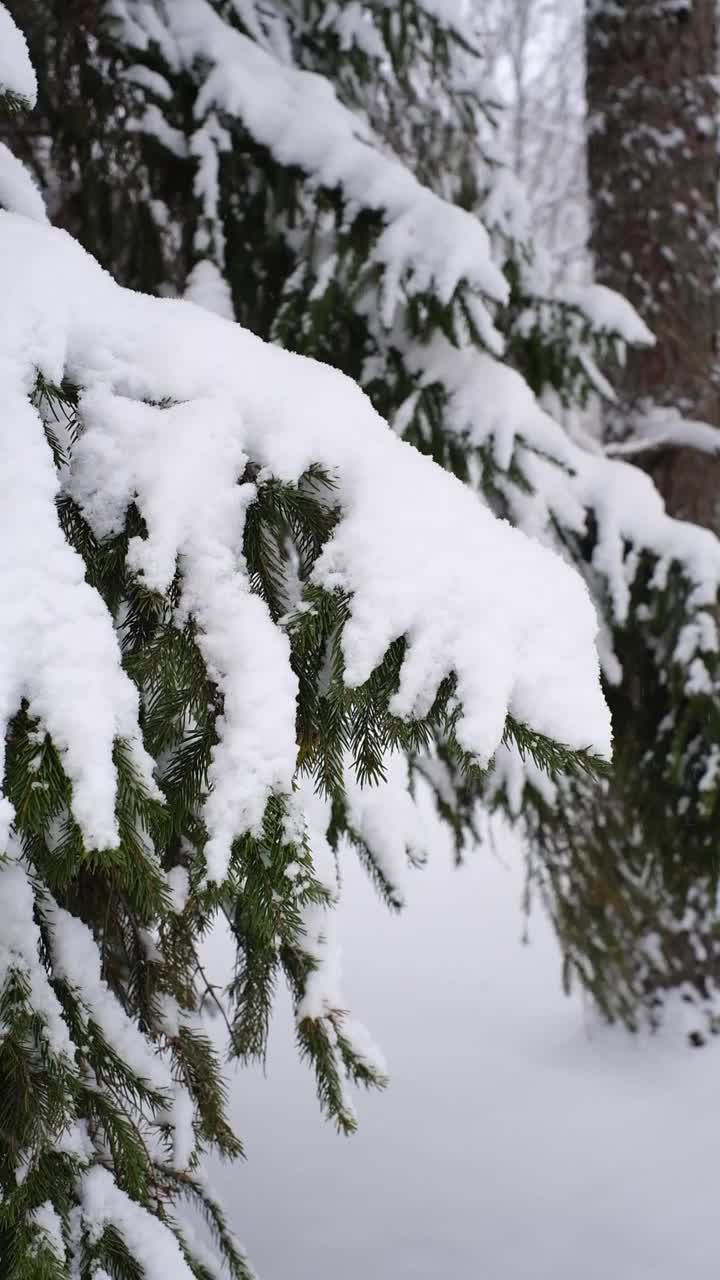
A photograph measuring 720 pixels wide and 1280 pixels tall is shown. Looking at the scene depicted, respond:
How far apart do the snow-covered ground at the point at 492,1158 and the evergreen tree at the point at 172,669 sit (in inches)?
70.2

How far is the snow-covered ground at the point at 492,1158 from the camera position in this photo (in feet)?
10.1

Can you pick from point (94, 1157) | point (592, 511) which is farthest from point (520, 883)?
point (94, 1157)

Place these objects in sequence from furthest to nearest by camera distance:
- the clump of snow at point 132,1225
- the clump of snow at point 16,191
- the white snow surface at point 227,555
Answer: the clump of snow at point 16,191 → the clump of snow at point 132,1225 → the white snow surface at point 227,555

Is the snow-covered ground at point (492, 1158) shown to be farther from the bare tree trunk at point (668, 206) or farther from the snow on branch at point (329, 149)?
the snow on branch at point (329, 149)

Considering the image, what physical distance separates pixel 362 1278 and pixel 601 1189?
0.89 meters

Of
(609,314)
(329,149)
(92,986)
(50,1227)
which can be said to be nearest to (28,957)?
(92,986)

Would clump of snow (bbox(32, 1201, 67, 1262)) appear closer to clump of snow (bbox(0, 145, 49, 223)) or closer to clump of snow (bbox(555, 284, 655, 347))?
clump of snow (bbox(0, 145, 49, 223))

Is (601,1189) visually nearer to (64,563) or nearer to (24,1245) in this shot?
(24,1245)

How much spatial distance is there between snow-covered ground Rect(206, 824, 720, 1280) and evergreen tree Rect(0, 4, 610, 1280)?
70.2 inches

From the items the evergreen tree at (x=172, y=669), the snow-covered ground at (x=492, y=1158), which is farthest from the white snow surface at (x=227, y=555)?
the snow-covered ground at (x=492, y=1158)

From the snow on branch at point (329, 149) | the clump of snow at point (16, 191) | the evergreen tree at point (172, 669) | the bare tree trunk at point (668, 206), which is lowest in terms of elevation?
the evergreen tree at point (172, 669)

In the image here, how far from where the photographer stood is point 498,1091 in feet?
Answer: 13.7

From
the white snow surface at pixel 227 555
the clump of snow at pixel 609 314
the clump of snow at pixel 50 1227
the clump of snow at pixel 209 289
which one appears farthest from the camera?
the clump of snow at pixel 609 314

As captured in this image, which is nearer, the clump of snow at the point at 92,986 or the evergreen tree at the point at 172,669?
the evergreen tree at the point at 172,669
